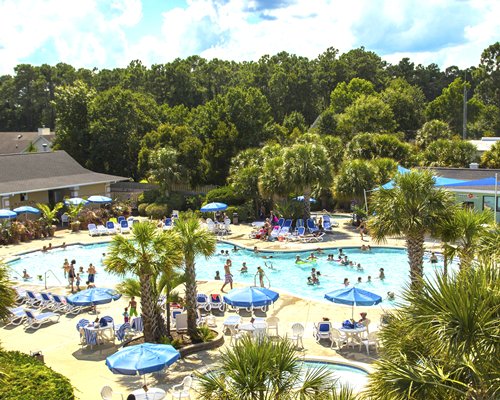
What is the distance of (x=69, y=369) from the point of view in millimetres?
15938

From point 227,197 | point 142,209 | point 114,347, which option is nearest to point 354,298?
point 114,347

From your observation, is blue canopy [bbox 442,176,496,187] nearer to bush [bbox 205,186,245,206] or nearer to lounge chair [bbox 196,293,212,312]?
bush [bbox 205,186,245,206]

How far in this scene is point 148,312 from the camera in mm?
16797

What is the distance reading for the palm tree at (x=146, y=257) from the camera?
1617 centimetres

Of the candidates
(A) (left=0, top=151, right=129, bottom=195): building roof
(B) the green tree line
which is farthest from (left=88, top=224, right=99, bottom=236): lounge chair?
(B) the green tree line

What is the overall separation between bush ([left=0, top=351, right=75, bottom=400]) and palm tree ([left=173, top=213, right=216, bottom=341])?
240 inches

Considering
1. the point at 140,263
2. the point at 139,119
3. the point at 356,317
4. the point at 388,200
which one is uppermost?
the point at 139,119

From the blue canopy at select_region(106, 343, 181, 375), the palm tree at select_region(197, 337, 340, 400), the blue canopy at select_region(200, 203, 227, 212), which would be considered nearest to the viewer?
the palm tree at select_region(197, 337, 340, 400)

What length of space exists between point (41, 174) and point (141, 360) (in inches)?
1291

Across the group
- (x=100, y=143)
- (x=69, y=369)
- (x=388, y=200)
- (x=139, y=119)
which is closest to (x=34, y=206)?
(x=100, y=143)

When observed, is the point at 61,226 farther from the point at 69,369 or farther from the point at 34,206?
the point at 69,369

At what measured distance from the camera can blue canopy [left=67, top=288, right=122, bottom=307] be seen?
18922mm

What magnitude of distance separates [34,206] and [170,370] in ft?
91.7

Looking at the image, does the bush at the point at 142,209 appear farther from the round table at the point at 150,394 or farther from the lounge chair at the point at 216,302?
the round table at the point at 150,394
